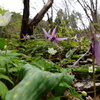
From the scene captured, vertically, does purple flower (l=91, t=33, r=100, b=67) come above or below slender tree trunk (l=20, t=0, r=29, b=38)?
below

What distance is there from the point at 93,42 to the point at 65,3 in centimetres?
809

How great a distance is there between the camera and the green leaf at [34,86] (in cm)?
52

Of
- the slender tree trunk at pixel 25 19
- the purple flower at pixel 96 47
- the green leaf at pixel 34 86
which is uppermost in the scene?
the slender tree trunk at pixel 25 19

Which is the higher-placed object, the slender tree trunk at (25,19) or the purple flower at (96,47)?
the slender tree trunk at (25,19)

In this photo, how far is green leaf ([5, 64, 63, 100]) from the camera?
52 cm

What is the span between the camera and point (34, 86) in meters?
0.56

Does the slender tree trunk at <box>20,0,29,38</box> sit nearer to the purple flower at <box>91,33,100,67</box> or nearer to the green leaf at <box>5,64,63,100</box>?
the green leaf at <box>5,64,63,100</box>

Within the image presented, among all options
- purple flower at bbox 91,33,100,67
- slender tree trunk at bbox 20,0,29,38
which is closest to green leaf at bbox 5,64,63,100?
purple flower at bbox 91,33,100,67

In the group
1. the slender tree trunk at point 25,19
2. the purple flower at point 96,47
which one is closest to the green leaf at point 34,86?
the purple flower at point 96,47

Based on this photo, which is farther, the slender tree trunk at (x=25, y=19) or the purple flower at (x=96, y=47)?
the slender tree trunk at (x=25, y=19)

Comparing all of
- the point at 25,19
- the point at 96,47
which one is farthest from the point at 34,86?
the point at 25,19

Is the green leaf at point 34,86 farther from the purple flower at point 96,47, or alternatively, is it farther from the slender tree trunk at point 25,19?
the slender tree trunk at point 25,19

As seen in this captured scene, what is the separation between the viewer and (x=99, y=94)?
1.07m

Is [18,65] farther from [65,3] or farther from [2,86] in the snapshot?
[65,3]
